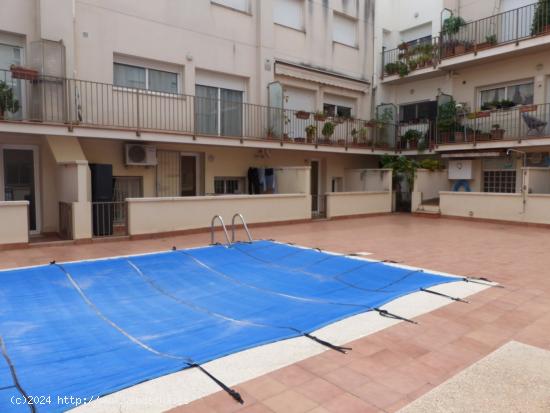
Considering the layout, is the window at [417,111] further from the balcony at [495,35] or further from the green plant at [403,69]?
the balcony at [495,35]

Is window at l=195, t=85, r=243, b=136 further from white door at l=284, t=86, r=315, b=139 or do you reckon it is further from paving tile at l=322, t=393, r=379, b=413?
paving tile at l=322, t=393, r=379, b=413

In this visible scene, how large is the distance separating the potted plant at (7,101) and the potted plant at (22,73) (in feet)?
1.05

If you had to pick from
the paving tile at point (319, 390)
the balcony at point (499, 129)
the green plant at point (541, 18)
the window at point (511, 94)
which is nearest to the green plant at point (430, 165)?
the balcony at point (499, 129)

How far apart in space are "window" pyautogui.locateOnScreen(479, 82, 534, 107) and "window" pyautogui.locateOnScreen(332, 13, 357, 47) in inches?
231

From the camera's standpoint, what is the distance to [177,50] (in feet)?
42.3

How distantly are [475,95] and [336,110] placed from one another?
5.62 meters

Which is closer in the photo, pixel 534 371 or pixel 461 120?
pixel 534 371

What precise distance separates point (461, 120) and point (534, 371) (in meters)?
15.5

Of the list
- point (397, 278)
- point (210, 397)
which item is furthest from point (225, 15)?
point (210, 397)

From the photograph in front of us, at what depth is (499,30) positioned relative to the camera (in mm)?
16406

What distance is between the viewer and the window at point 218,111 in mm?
13453

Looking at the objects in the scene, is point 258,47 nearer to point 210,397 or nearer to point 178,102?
point 178,102

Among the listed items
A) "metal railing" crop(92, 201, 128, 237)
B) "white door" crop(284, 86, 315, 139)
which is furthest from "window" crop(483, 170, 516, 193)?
"metal railing" crop(92, 201, 128, 237)

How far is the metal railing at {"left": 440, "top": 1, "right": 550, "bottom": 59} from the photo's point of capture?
14461mm
